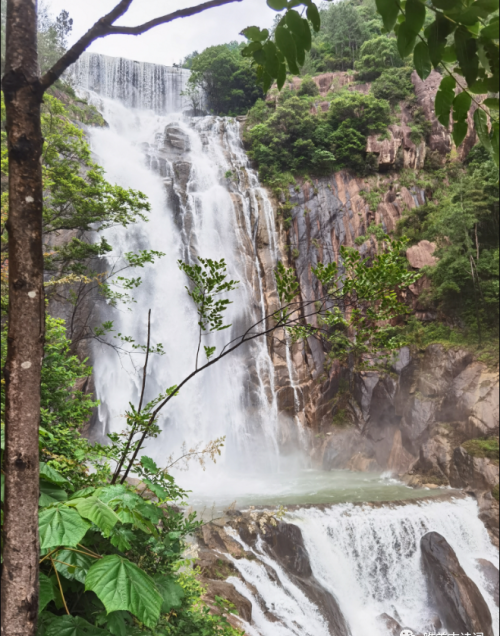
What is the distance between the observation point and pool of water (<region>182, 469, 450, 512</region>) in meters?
8.88

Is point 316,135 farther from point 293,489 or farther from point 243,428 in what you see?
point 293,489

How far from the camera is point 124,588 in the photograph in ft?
3.94

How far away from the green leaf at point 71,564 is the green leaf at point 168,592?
47 centimetres

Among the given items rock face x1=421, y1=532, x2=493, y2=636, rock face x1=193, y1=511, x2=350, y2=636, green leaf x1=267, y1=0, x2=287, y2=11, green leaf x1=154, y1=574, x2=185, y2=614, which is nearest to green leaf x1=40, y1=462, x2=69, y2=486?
green leaf x1=154, y1=574, x2=185, y2=614

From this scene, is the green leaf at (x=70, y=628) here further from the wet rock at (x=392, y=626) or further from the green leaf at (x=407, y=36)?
the wet rock at (x=392, y=626)

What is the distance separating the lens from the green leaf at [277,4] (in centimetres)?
91

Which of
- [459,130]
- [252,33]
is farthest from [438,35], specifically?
[252,33]

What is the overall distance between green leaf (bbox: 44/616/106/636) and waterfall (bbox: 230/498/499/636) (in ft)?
15.9

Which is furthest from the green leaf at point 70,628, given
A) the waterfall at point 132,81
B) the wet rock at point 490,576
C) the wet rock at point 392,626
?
the waterfall at point 132,81

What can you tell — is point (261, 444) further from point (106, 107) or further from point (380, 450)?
point (106, 107)

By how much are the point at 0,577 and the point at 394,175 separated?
19561mm

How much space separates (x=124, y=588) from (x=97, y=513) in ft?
0.75

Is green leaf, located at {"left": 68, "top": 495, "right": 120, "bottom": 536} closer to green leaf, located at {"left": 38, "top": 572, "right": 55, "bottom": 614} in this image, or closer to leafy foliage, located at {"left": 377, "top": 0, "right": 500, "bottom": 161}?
green leaf, located at {"left": 38, "top": 572, "right": 55, "bottom": 614}

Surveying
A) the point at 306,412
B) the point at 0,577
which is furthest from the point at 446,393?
the point at 0,577
